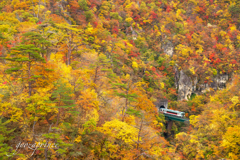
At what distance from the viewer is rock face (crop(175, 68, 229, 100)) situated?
38.4 meters

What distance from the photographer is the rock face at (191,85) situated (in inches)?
1513

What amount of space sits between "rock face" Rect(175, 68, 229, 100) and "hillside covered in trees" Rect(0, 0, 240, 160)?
26cm

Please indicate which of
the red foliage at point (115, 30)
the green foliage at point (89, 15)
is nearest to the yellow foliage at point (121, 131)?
the green foliage at point (89, 15)

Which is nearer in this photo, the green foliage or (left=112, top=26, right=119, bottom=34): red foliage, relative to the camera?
the green foliage

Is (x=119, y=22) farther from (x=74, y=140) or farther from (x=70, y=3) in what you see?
(x=74, y=140)

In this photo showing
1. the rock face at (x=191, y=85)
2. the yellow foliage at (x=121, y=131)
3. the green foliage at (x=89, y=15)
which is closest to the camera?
the yellow foliage at (x=121, y=131)

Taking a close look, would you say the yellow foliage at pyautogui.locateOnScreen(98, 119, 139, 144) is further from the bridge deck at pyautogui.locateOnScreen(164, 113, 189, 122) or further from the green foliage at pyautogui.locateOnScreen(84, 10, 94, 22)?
the green foliage at pyautogui.locateOnScreen(84, 10, 94, 22)

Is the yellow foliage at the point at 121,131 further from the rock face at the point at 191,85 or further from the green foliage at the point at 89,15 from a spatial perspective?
the rock face at the point at 191,85

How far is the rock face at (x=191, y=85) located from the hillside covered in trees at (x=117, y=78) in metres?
0.26

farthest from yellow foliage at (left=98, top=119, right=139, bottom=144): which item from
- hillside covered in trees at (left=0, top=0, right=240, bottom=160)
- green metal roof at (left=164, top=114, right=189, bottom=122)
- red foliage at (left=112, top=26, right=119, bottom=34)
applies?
red foliage at (left=112, top=26, right=119, bottom=34)

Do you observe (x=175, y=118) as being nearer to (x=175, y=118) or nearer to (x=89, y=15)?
(x=175, y=118)

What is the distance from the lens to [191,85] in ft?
126

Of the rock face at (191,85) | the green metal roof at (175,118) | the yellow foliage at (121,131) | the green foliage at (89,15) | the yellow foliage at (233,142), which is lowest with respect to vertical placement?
the green metal roof at (175,118)

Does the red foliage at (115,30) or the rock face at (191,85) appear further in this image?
the rock face at (191,85)
